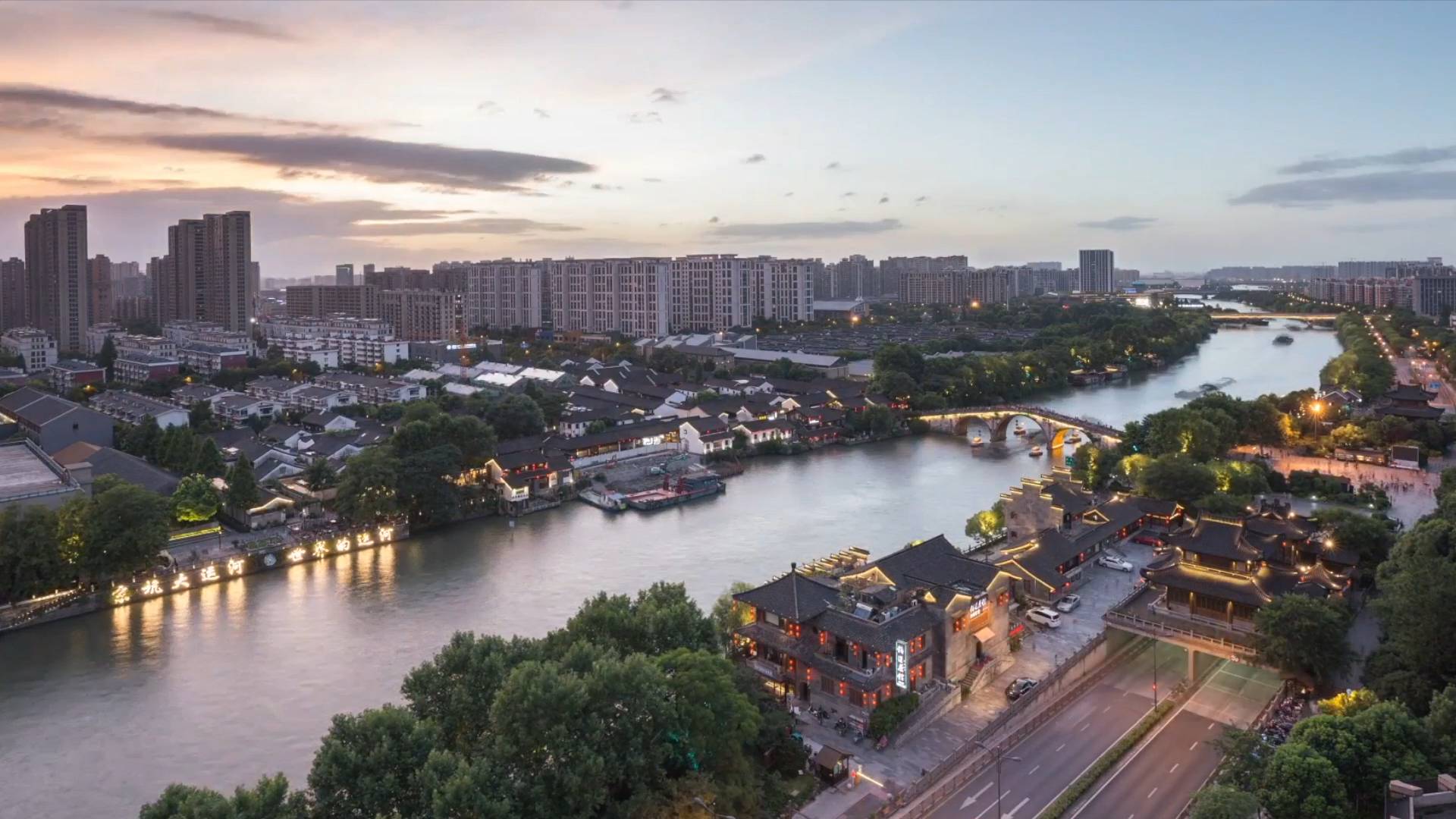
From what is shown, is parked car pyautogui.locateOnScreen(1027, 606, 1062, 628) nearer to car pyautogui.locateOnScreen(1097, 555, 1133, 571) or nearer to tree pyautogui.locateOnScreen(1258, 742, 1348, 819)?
car pyautogui.locateOnScreen(1097, 555, 1133, 571)

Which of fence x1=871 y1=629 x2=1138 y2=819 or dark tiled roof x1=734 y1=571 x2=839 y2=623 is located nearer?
fence x1=871 y1=629 x2=1138 y2=819

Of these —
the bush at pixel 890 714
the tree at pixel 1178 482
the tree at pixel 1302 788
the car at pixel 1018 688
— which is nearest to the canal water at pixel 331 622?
the tree at pixel 1178 482

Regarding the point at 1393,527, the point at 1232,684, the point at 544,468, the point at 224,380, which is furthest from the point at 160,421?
the point at 1393,527

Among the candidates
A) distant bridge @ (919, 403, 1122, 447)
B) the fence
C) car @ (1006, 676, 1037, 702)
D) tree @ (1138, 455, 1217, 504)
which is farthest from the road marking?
distant bridge @ (919, 403, 1122, 447)

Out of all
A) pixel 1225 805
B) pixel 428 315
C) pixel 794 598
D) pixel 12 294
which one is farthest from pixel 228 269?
pixel 1225 805

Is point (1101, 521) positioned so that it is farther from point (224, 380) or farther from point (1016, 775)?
point (224, 380)
